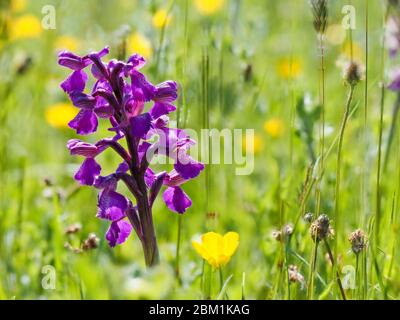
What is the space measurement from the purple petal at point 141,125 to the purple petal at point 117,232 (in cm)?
25

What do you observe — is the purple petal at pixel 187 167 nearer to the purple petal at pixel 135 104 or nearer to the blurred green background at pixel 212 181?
the purple petal at pixel 135 104

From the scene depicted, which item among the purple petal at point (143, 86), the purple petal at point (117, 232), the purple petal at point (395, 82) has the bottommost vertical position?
the purple petal at point (117, 232)

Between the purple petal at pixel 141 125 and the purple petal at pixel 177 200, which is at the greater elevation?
the purple petal at pixel 141 125

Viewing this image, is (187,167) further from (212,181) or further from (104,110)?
(212,181)

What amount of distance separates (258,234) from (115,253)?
510 millimetres

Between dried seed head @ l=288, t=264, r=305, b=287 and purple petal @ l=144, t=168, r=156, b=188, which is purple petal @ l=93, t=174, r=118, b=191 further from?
dried seed head @ l=288, t=264, r=305, b=287

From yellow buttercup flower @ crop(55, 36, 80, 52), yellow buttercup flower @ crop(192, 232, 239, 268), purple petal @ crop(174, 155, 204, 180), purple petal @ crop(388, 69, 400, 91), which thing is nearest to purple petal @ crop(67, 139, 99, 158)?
purple petal @ crop(174, 155, 204, 180)

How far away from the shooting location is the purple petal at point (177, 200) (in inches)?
78.5

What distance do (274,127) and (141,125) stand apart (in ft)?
6.08

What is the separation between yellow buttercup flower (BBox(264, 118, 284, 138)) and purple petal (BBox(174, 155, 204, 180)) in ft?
5.69

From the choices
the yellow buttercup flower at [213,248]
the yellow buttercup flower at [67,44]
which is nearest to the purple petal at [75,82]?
the yellow buttercup flower at [213,248]

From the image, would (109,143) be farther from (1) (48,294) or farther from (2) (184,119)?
(1) (48,294)

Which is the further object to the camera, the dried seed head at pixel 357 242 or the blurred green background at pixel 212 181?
the blurred green background at pixel 212 181

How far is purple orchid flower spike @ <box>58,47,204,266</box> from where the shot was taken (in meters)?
1.89
